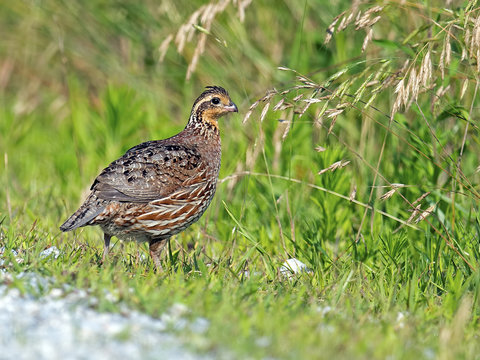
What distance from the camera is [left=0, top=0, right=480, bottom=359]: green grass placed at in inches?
152

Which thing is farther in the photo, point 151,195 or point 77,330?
point 151,195

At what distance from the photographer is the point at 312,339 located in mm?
3271

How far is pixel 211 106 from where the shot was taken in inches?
240

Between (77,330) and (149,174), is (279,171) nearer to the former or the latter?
(149,174)

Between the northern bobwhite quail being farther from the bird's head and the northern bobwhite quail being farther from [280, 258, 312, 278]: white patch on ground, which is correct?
[280, 258, 312, 278]: white patch on ground

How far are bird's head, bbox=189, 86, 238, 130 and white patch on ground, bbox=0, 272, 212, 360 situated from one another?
258 cm

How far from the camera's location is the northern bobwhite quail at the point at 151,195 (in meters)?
5.30

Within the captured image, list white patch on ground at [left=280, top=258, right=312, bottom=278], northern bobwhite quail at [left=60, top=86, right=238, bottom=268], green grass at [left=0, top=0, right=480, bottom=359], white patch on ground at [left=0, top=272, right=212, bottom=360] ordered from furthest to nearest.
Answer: northern bobwhite quail at [left=60, top=86, right=238, bottom=268] < white patch on ground at [left=280, top=258, right=312, bottom=278] < green grass at [left=0, top=0, right=480, bottom=359] < white patch on ground at [left=0, top=272, right=212, bottom=360]

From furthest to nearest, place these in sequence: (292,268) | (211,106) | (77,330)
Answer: (211,106) < (292,268) < (77,330)

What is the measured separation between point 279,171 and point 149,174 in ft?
5.85

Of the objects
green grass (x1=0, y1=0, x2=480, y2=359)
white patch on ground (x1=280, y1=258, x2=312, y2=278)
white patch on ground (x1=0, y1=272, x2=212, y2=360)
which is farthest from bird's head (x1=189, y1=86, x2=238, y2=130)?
white patch on ground (x1=0, y1=272, x2=212, y2=360)

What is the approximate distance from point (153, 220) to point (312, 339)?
2.35 m

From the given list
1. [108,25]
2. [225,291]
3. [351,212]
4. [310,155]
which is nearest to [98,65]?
[108,25]

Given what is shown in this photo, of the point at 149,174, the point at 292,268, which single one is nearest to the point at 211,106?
the point at 149,174
